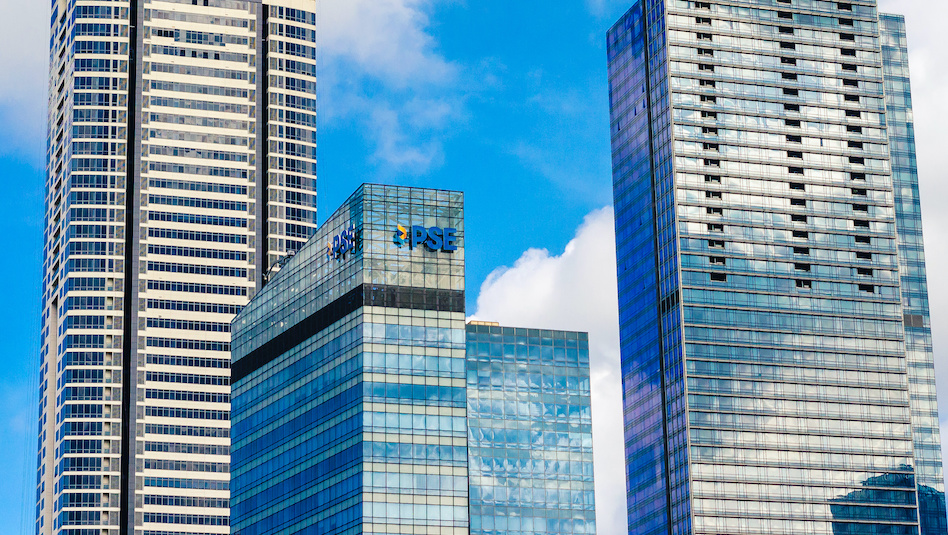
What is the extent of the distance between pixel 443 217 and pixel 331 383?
21.9 meters

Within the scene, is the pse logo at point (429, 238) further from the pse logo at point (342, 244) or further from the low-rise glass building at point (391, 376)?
the pse logo at point (342, 244)

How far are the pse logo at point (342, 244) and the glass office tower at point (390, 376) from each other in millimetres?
165

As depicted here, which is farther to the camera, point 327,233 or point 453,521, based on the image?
point 327,233

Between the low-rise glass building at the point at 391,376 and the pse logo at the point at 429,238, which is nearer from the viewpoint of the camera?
the low-rise glass building at the point at 391,376

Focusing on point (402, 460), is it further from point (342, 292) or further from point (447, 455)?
point (342, 292)

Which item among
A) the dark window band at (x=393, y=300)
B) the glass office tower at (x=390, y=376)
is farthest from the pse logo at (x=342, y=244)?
the dark window band at (x=393, y=300)

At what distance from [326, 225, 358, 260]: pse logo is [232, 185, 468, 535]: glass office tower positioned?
17 cm

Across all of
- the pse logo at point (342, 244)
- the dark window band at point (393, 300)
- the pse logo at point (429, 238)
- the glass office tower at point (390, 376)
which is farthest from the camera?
the pse logo at point (342, 244)

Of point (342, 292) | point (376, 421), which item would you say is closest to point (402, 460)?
point (376, 421)

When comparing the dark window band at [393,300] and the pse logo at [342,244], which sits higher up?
the pse logo at [342,244]

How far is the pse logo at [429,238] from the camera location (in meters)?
187

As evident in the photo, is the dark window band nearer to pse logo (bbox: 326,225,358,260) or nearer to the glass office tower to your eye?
the glass office tower

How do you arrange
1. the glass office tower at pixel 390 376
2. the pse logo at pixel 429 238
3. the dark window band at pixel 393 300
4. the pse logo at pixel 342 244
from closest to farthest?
1. the glass office tower at pixel 390 376
2. the dark window band at pixel 393 300
3. the pse logo at pixel 429 238
4. the pse logo at pixel 342 244

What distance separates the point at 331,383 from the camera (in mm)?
190875
